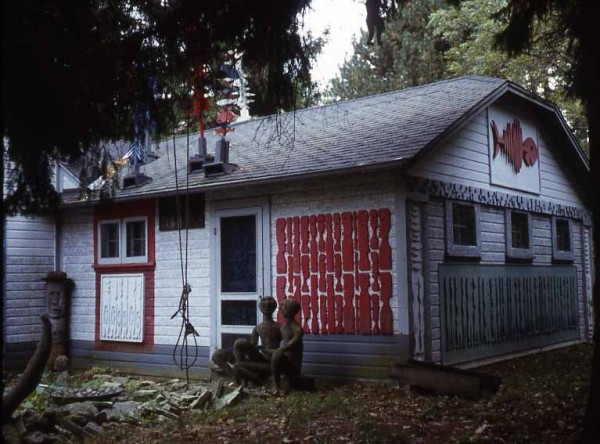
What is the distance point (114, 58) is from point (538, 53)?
18.5m

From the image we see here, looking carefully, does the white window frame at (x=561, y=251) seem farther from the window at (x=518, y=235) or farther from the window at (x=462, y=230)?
the window at (x=462, y=230)

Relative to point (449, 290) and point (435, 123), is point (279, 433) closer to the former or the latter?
point (449, 290)

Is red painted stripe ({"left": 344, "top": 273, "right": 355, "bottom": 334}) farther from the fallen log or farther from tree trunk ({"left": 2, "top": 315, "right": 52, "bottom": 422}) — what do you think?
tree trunk ({"left": 2, "top": 315, "right": 52, "bottom": 422})

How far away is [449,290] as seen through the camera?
1022 cm

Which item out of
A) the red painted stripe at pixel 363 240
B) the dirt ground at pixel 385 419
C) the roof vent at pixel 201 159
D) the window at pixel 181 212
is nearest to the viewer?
the dirt ground at pixel 385 419

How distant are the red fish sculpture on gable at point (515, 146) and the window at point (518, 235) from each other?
882mm

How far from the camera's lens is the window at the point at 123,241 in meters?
12.1

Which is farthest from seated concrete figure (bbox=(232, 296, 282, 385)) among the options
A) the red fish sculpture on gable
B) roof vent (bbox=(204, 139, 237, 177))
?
the red fish sculpture on gable

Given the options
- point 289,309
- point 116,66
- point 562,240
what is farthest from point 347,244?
point 562,240

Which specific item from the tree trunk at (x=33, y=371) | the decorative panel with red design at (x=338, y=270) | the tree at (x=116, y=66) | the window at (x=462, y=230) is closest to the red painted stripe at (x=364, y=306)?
the decorative panel with red design at (x=338, y=270)

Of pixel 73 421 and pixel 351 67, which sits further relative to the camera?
pixel 351 67

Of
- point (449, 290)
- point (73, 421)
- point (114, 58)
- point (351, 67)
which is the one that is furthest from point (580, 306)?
point (351, 67)

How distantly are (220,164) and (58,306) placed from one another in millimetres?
4351

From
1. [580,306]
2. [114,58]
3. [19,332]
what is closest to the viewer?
[114,58]
